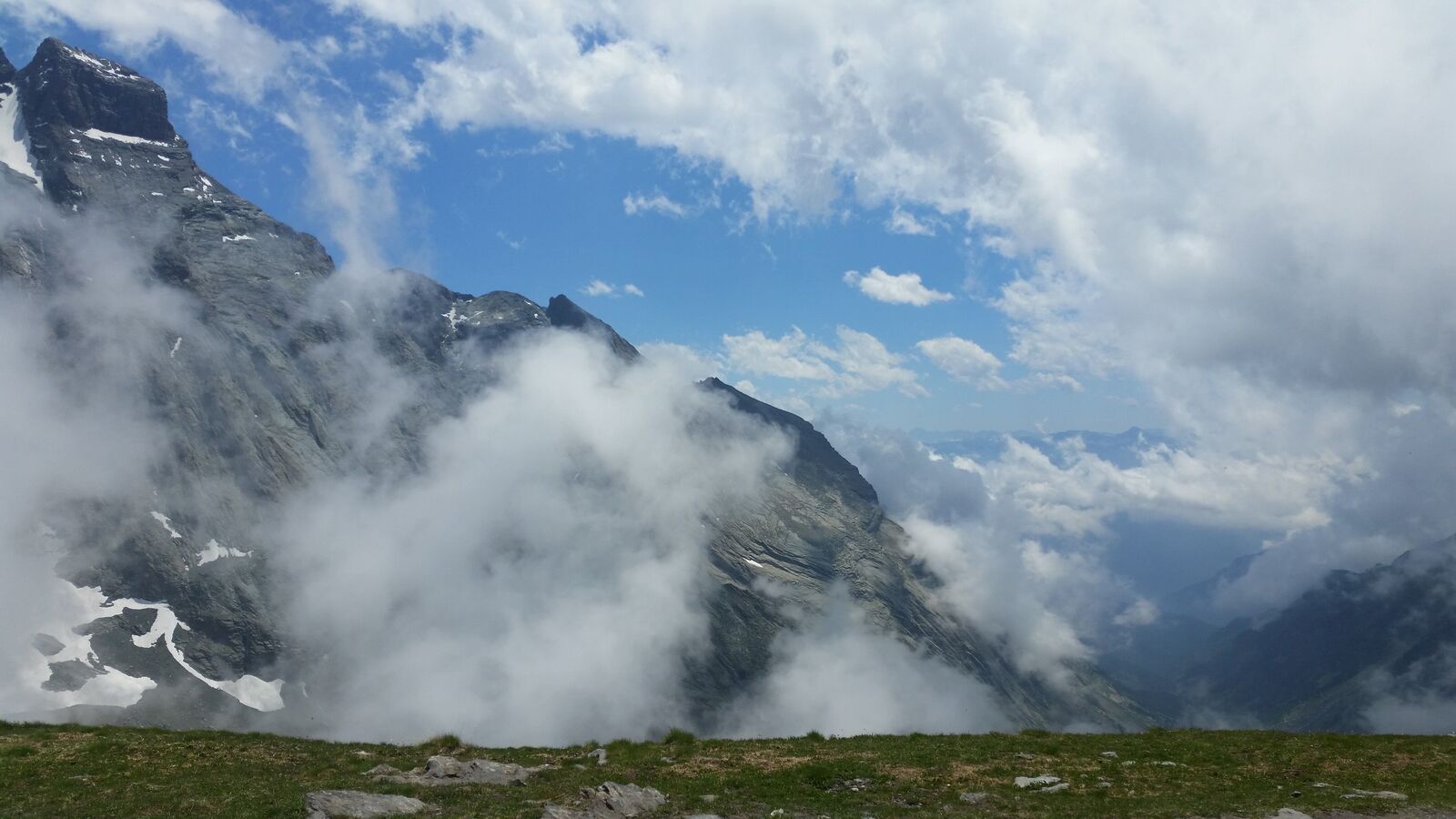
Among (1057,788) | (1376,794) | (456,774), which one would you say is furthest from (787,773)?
(1376,794)

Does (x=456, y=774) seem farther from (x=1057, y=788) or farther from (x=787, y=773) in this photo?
(x=1057, y=788)

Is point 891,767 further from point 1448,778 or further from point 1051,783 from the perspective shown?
point 1448,778

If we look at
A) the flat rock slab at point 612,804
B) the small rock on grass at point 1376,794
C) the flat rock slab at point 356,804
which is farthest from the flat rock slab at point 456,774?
the small rock on grass at point 1376,794

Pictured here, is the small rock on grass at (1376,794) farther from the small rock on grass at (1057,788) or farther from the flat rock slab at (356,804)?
the flat rock slab at (356,804)

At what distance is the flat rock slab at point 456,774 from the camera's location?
34500mm

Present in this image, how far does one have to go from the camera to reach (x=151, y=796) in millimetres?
31781

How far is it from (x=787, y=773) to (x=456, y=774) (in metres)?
14.7

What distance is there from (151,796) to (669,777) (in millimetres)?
20748

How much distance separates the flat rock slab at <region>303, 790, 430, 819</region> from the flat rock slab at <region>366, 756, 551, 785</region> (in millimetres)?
3273

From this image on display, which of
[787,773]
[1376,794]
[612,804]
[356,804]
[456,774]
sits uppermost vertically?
[1376,794]

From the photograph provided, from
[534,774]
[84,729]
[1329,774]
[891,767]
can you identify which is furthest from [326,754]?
[1329,774]

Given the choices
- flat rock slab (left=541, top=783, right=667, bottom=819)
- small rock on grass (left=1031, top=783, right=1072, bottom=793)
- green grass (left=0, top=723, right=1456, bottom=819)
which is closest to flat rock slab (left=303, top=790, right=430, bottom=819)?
green grass (left=0, top=723, right=1456, bottom=819)

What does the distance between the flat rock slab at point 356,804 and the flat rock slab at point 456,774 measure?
3273 mm

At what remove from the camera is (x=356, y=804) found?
29625mm
